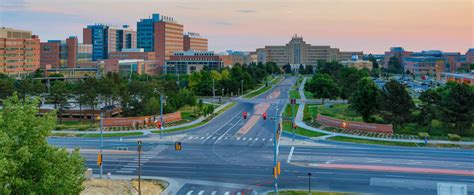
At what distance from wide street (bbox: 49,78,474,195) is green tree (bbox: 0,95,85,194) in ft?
58.7

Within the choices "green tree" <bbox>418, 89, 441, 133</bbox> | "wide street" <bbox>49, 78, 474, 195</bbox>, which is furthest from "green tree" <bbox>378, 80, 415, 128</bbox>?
"wide street" <bbox>49, 78, 474, 195</bbox>

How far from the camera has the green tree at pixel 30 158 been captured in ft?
72.2

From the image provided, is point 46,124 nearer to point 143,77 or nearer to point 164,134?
point 164,134

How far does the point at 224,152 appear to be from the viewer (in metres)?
58.3

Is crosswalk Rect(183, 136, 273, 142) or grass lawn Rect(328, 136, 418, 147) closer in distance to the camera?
grass lawn Rect(328, 136, 418, 147)

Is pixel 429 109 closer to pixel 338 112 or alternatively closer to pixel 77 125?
pixel 338 112

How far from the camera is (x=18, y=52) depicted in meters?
173

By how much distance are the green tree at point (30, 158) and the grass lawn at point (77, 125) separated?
178 ft

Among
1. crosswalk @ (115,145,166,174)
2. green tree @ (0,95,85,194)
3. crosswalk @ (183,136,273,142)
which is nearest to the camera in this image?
green tree @ (0,95,85,194)

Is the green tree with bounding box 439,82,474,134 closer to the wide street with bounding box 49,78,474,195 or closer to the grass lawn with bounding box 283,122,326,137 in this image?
the wide street with bounding box 49,78,474,195

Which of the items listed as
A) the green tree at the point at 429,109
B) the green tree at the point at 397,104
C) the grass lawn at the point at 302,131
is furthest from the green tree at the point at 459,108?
the grass lawn at the point at 302,131

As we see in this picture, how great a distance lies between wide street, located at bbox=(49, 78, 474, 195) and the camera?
42.9 metres

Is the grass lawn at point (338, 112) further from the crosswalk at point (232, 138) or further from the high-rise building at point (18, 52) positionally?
the high-rise building at point (18, 52)

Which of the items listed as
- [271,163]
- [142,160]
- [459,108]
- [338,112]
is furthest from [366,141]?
[338,112]
